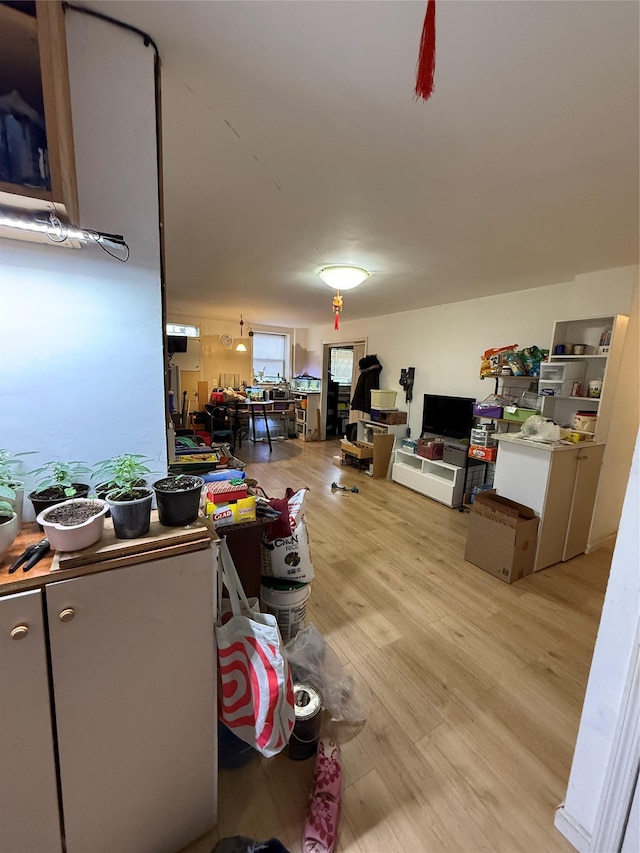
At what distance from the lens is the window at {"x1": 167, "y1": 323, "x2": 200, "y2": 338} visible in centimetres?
625

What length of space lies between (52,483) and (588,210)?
278 centimetres

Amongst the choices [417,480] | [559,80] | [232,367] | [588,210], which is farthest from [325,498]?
[232,367]

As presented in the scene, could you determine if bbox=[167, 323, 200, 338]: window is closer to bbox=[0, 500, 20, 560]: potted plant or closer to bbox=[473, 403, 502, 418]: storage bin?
bbox=[473, 403, 502, 418]: storage bin

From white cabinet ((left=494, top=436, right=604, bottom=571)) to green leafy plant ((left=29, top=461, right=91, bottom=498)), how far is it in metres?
2.75

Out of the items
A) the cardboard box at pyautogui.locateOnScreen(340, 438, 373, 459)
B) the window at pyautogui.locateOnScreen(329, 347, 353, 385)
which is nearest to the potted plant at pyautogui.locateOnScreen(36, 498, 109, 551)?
the cardboard box at pyautogui.locateOnScreen(340, 438, 373, 459)

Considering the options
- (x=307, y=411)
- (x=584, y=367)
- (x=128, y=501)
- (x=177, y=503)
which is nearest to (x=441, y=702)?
(x=177, y=503)

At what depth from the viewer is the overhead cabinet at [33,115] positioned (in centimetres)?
73

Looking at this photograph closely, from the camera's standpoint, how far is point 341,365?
7449mm

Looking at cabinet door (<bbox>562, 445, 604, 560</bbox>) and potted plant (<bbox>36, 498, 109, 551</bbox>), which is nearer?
potted plant (<bbox>36, 498, 109, 551</bbox>)

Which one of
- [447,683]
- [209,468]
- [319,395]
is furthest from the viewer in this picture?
[319,395]

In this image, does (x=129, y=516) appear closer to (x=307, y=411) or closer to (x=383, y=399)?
(x=383, y=399)

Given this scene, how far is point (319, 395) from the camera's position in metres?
6.88

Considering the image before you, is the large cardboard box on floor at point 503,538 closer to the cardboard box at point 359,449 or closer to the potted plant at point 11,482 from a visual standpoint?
the cardboard box at point 359,449

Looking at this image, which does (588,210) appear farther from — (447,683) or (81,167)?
(447,683)
